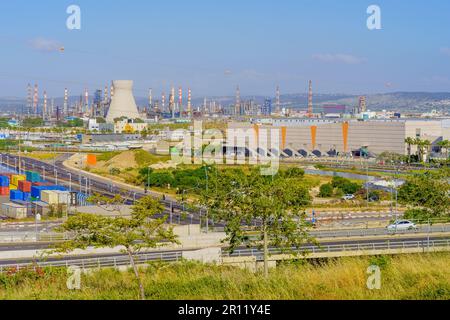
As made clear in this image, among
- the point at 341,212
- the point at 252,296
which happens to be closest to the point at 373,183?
the point at 341,212

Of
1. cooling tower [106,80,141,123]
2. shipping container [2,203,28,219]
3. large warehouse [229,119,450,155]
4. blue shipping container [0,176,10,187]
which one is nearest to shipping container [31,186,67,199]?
shipping container [2,203,28,219]

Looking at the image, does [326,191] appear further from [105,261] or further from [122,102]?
[122,102]

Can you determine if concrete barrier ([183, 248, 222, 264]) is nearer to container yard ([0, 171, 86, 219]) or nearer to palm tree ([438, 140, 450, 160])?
container yard ([0, 171, 86, 219])

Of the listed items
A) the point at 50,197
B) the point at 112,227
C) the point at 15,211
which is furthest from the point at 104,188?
the point at 112,227

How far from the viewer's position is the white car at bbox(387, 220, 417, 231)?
1184cm

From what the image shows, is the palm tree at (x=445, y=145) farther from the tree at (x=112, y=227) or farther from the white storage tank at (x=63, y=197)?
the tree at (x=112, y=227)

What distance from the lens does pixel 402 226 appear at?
12102 millimetres

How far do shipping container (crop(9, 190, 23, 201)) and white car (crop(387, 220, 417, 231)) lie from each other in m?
11.5

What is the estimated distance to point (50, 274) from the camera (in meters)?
6.05

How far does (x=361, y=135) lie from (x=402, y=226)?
71.7 feet

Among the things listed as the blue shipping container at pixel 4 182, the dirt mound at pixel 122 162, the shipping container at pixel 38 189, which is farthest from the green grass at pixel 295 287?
the dirt mound at pixel 122 162

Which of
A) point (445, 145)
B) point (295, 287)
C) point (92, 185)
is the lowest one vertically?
point (92, 185)

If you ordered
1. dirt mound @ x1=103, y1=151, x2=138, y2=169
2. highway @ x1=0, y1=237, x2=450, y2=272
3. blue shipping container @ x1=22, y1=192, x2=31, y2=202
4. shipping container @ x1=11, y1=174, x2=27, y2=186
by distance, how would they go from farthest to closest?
1. dirt mound @ x1=103, y1=151, x2=138, y2=169
2. shipping container @ x1=11, y1=174, x2=27, y2=186
3. blue shipping container @ x1=22, y1=192, x2=31, y2=202
4. highway @ x1=0, y1=237, x2=450, y2=272

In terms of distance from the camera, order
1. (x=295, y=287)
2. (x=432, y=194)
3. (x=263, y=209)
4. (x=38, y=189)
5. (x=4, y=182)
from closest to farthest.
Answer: (x=295, y=287), (x=263, y=209), (x=432, y=194), (x=38, y=189), (x=4, y=182)
